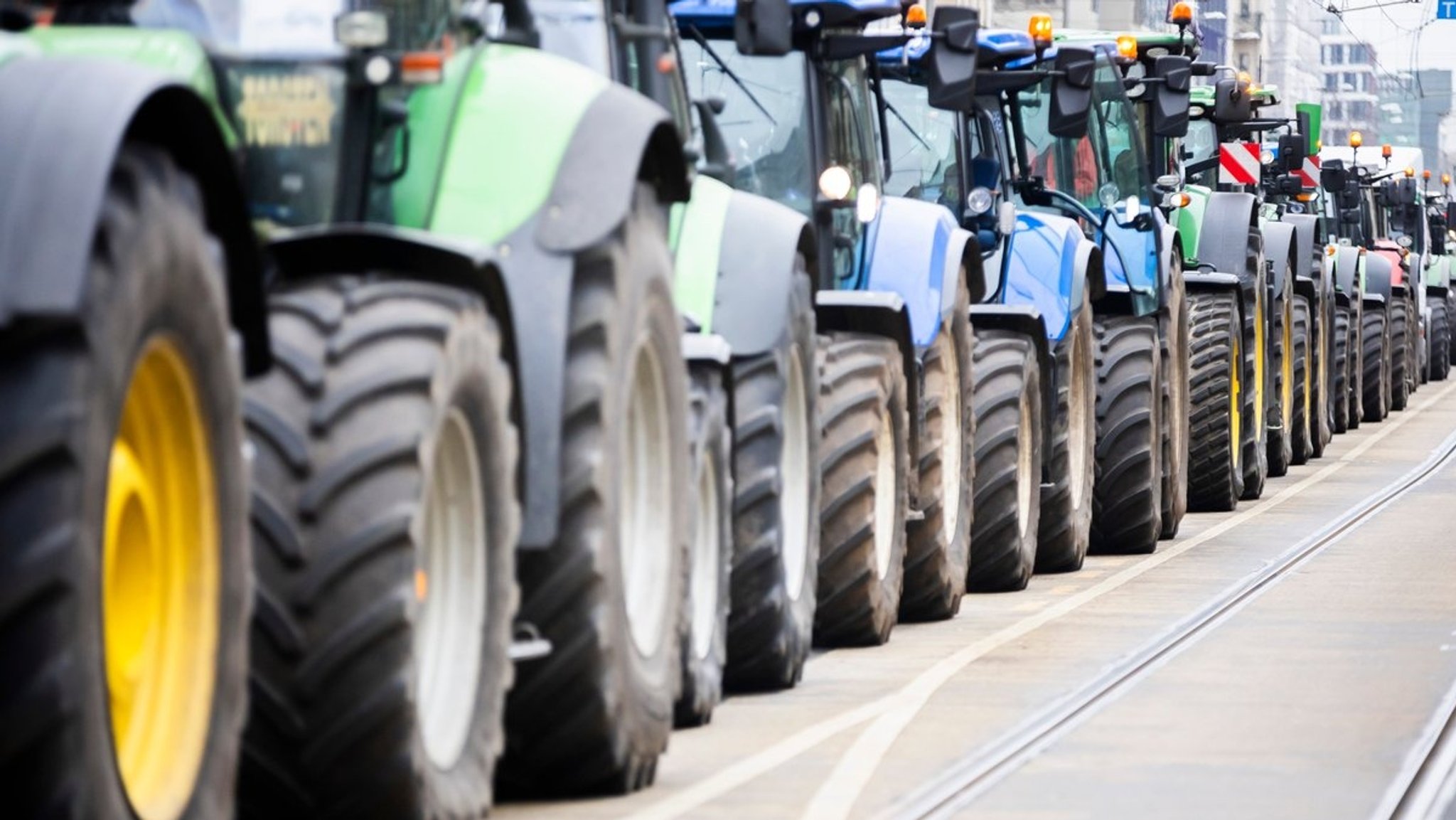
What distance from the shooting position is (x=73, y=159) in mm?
4848

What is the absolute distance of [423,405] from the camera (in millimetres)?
6207

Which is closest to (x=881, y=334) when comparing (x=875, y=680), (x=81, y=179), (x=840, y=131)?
(x=840, y=131)

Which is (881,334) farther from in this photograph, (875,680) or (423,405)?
(423,405)

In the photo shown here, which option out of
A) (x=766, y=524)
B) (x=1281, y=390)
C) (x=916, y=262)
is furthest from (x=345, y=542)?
(x=1281, y=390)

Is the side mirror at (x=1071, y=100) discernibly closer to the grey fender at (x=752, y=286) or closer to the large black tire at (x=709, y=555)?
the grey fender at (x=752, y=286)

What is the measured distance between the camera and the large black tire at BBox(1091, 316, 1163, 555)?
16250 mm

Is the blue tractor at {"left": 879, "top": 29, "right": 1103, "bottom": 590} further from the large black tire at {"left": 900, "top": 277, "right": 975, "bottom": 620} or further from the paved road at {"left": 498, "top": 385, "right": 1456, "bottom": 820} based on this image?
the large black tire at {"left": 900, "top": 277, "right": 975, "bottom": 620}

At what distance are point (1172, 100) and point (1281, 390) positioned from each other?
5.25 m

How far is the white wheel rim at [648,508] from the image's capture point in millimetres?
8109

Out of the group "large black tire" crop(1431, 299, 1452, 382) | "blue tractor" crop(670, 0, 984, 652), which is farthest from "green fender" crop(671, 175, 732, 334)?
"large black tire" crop(1431, 299, 1452, 382)

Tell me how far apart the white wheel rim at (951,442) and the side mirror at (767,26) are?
2918mm

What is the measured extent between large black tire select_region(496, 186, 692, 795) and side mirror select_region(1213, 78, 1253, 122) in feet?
38.3

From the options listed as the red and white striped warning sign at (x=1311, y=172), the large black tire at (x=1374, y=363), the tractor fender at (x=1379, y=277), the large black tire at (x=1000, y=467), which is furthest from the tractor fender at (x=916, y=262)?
the tractor fender at (x=1379, y=277)

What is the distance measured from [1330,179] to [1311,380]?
4398 mm
